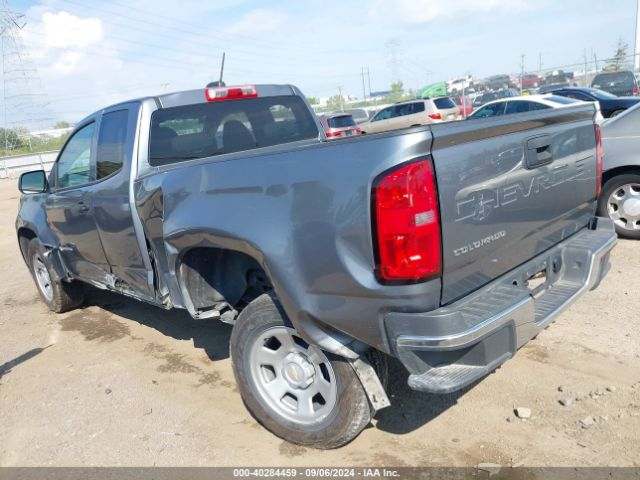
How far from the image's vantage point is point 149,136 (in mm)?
3930

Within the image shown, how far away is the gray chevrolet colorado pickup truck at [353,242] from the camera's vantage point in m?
2.35

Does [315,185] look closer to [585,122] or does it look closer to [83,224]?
[585,122]

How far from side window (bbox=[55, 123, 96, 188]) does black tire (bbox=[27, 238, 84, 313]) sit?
964 millimetres

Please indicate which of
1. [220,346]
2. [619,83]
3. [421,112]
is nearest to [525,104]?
[421,112]

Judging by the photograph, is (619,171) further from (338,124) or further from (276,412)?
(338,124)

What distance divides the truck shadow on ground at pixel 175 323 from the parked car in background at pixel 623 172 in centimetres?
439

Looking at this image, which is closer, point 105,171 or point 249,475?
point 249,475

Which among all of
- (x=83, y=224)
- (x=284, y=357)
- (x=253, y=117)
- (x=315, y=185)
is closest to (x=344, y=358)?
(x=284, y=357)

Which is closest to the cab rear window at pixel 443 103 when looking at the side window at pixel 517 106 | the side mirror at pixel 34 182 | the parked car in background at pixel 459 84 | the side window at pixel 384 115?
Result: the side window at pixel 384 115

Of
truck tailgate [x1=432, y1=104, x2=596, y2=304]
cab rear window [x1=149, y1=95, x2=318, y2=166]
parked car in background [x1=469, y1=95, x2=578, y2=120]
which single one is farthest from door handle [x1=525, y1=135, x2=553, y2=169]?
parked car in background [x1=469, y1=95, x2=578, y2=120]

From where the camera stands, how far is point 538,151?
2.89m

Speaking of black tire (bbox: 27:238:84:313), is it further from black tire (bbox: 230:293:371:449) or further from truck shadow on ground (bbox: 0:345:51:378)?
black tire (bbox: 230:293:371:449)

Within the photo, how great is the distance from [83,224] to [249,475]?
2670 millimetres

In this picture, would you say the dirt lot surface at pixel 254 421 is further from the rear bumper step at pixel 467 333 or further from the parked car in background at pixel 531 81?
the parked car in background at pixel 531 81
